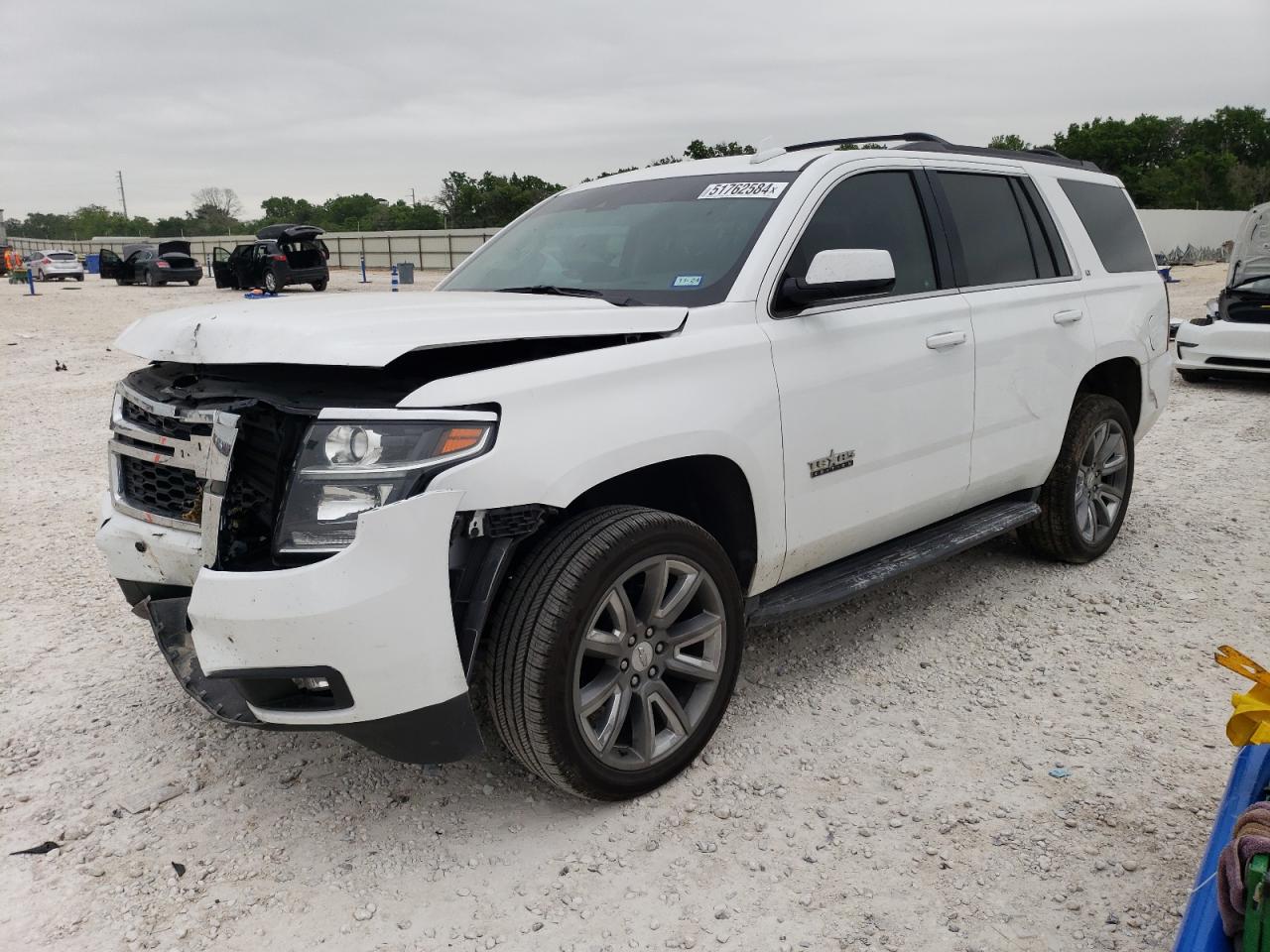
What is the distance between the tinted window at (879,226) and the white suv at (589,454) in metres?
0.01

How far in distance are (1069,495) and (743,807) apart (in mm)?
2663

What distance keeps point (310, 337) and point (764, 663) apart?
2.27 meters

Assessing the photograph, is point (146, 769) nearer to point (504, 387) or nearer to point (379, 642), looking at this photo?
point (379, 642)

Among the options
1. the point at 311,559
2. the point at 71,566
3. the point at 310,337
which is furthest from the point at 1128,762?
the point at 71,566

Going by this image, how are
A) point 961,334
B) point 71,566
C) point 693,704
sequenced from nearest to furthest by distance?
point 693,704
point 961,334
point 71,566

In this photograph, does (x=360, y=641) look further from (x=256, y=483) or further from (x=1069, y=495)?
(x=1069, y=495)

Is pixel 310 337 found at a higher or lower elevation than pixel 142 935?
higher

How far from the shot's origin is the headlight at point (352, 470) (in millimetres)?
2500

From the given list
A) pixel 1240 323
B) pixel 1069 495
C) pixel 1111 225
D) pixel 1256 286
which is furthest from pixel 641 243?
pixel 1256 286

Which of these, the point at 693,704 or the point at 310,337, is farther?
the point at 693,704

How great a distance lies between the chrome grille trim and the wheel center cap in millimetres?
1178

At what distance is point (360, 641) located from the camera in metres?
2.47

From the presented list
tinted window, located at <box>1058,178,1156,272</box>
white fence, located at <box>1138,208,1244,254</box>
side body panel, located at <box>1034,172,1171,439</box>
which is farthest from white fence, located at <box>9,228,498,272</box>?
side body panel, located at <box>1034,172,1171,439</box>

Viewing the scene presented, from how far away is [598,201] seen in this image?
427 cm
